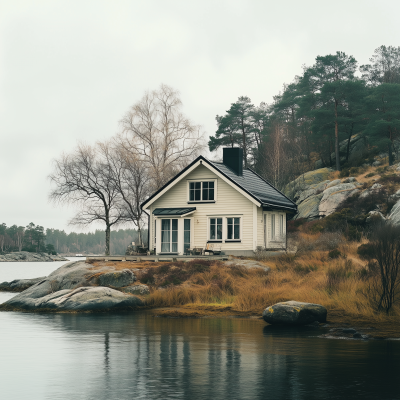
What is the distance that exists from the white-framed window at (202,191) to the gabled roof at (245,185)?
1051 mm

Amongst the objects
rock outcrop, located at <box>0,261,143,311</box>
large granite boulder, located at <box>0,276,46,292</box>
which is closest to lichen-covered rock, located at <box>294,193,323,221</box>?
large granite boulder, located at <box>0,276,46,292</box>

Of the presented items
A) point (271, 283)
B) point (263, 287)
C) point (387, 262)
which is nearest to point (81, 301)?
point (263, 287)

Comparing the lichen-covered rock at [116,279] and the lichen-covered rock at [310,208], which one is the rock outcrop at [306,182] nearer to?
the lichen-covered rock at [310,208]

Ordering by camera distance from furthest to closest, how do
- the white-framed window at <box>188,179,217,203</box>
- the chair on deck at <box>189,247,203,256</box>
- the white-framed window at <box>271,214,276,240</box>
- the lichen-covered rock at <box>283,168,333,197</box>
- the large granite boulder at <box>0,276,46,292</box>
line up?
the lichen-covered rock at <box>283,168,333,197</box>, the white-framed window at <box>271,214,276,240</box>, the large granite boulder at <box>0,276,46,292</box>, the white-framed window at <box>188,179,217,203</box>, the chair on deck at <box>189,247,203,256</box>

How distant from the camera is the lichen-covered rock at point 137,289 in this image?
2756cm

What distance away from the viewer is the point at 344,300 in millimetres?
20969

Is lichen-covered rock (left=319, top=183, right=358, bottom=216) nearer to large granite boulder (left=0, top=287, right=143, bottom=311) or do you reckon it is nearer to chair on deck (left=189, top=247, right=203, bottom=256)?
chair on deck (left=189, top=247, right=203, bottom=256)

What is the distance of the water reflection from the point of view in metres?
10.00

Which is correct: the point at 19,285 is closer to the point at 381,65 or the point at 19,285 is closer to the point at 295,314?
the point at 295,314

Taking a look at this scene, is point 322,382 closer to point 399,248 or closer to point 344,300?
point 399,248

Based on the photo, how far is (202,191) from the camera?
135 ft

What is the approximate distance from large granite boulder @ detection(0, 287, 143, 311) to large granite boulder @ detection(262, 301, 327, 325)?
8.13 metres

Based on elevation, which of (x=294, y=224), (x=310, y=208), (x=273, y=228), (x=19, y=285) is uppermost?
(x=310, y=208)

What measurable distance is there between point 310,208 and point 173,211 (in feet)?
68.5
